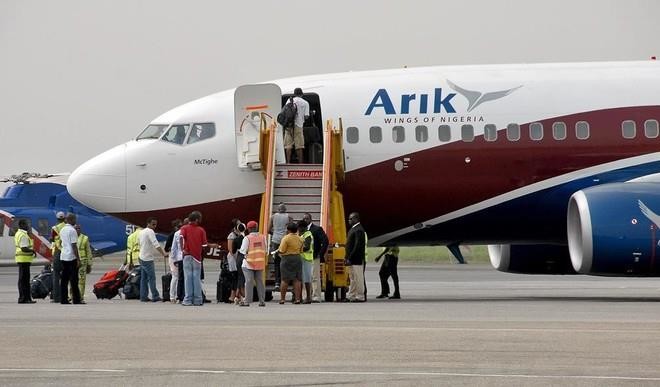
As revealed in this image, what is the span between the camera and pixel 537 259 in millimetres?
34812

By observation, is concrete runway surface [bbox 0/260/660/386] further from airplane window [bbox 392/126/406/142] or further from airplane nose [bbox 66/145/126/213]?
airplane window [bbox 392/126/406/142]

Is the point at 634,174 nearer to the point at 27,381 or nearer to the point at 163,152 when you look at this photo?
the point at 163,152

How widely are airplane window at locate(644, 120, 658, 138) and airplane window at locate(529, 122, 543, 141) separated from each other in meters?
2.23

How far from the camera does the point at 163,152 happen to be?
1256 inches

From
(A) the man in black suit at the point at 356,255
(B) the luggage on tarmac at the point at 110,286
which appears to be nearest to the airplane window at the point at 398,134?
(A) the man in black suit at the point at 356,255

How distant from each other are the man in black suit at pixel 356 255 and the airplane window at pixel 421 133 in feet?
7.27

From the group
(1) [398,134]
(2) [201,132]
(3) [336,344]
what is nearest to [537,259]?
(1) [398,134]

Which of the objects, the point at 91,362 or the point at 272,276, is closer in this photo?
the point at 91,362

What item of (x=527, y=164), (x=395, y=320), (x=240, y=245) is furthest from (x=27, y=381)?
(x=527, y=164)

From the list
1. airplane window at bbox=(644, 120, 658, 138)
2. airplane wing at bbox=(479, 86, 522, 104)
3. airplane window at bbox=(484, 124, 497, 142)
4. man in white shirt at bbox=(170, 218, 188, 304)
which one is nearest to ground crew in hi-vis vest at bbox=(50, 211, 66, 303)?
man in white shirt at bbox=(170, 218, 188, 304)

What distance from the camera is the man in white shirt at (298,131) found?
31078mm

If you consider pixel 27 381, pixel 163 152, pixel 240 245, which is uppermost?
pixel 163 152

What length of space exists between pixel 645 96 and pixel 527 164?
300cm

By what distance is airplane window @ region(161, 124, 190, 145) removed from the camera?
3206 centimetres
